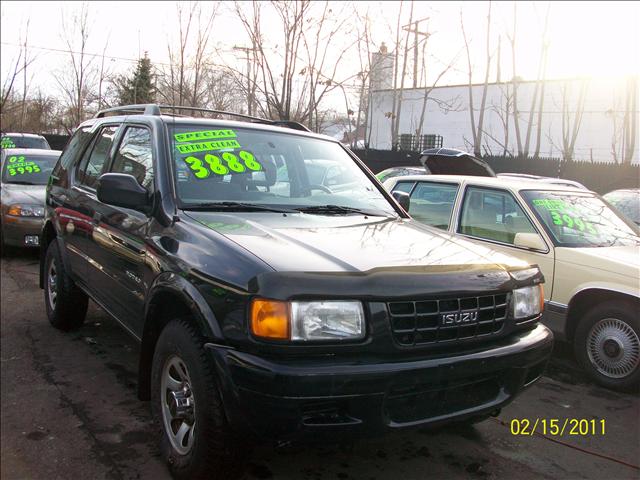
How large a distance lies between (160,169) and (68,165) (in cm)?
219

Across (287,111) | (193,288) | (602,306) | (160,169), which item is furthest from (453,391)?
(287,111)

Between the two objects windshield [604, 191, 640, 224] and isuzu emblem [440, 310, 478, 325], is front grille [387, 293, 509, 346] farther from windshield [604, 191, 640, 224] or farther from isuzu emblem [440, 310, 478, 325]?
windshield [604, 191, 640, 224]

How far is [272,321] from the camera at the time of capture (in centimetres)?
212

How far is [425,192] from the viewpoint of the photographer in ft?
20.1

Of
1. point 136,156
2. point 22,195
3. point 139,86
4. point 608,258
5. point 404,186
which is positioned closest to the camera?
point 136,156

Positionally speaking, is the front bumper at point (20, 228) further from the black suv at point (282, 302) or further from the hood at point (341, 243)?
the hood at point (341, 243)

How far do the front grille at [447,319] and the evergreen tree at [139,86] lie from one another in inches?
839

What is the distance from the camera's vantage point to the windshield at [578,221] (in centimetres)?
481

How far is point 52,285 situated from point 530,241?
14.2 ft

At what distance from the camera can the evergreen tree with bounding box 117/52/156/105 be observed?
74.9 ft

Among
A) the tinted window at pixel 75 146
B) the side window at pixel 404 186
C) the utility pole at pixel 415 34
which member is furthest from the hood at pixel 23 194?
the utility pole at pixel 415 34

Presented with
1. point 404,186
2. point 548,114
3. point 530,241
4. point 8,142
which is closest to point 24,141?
point 8,142
